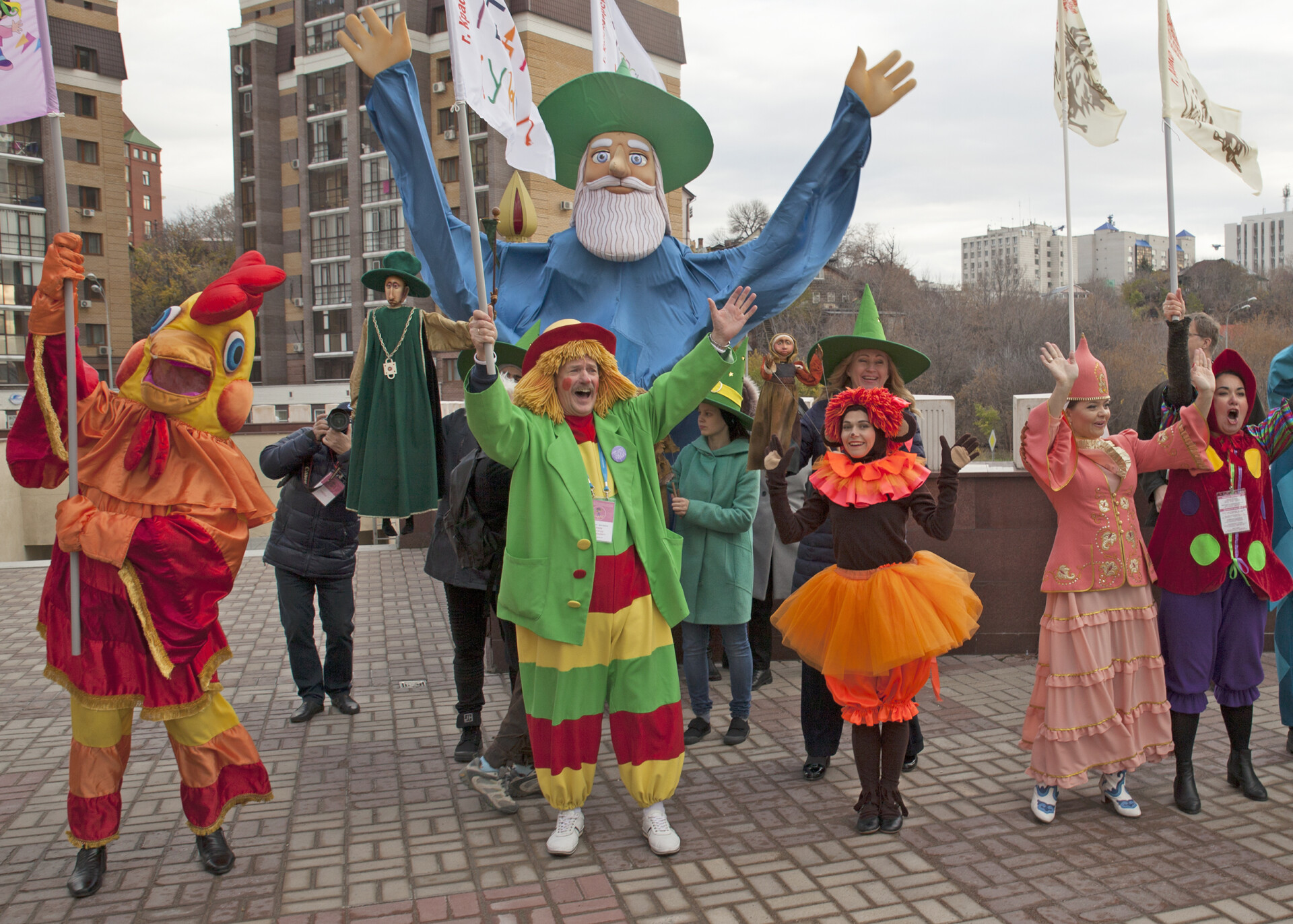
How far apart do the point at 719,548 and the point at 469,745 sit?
5.12 feet

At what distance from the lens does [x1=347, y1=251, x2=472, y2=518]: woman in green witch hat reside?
→ 4570mm

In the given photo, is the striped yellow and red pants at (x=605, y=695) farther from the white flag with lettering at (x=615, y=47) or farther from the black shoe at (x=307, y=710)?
the white flag with lettering at (x=615, y=47)

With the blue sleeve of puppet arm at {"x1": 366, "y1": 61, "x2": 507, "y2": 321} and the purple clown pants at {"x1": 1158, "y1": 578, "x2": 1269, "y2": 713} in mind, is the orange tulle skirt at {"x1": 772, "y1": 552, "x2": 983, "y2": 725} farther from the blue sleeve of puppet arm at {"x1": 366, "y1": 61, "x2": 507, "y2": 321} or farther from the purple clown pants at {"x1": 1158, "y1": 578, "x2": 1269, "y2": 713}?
the blue sleeve of puppet arm at {"x1": 366, "y1": 61, "x2": 507, "y2": 321}

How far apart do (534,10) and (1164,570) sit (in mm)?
30083

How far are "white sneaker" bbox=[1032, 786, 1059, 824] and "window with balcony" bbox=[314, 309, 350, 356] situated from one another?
41.3 m

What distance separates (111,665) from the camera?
3420 millimetres

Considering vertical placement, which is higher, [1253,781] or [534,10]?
[534,10]

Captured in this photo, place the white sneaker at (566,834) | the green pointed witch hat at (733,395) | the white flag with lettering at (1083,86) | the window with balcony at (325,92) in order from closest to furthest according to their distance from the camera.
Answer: the white sneaker at (566,834) < the green pointed witch hat at (733,395) < the white flag with lettering at (1083,86) < the window with balcony at (325,92)

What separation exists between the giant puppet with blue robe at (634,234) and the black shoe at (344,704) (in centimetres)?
227

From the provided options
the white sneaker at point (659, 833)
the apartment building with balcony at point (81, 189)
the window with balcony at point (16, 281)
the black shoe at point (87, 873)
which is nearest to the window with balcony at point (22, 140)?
the apartment building with balcony at point (81, 189)

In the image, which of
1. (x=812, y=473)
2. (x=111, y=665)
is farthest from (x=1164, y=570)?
Answer: (x=111, y=665)

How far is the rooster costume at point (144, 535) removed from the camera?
11.1ft

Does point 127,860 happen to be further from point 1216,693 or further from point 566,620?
point 1216,693

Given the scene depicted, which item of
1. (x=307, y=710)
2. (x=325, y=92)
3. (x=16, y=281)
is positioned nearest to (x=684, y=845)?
(x=307, y=710)
